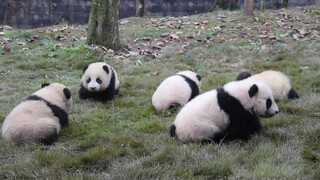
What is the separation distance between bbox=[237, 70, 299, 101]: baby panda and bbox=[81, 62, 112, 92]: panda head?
2.34m

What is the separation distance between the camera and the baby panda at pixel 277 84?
588cm

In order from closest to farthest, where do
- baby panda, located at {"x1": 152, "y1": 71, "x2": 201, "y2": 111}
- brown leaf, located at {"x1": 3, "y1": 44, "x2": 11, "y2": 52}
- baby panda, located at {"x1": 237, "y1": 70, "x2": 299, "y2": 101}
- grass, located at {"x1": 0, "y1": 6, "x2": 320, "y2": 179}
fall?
grass, located at {"x1": 0, "y1": 6, "x2": 320, "y2": 179}
baby panda, located at {"x1": 152, "y1": 71, "x2": 201, "y2": 111}
baby panda, located at {"x1": 237, "y1": 70, "x2": 299, "y2": 101}
brown leaf, located at {"x1": 3, "y1": 44, "x2": 11, "y2": 52}

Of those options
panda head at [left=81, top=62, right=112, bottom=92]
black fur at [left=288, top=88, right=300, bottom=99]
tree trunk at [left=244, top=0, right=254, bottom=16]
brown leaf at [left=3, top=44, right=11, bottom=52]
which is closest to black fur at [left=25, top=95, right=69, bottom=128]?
panda head at [left=81, top=62, right=112, bottom=92]

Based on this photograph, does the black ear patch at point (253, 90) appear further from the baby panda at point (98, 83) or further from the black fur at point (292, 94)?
the baby panda at point (98, 83)

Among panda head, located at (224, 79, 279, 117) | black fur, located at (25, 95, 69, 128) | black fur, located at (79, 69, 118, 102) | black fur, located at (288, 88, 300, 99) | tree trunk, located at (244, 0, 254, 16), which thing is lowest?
black fur, located at (79, 69, 118, 102)

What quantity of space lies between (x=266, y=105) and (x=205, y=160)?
1.23m

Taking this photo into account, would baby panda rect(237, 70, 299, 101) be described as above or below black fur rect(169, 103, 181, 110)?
above

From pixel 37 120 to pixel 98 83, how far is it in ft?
7.08

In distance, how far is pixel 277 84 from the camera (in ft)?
19.5

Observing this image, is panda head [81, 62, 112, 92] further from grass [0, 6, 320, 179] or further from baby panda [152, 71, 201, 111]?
baby panda [152, 71, 201, 111]

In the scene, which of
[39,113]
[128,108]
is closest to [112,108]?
[128,108]

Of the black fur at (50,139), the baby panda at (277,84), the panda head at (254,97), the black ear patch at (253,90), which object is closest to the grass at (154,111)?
the black fur at (50,139)

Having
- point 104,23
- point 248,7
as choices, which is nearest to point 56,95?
point 104,23

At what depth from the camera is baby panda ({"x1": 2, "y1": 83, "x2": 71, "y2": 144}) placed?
4.21 meters
